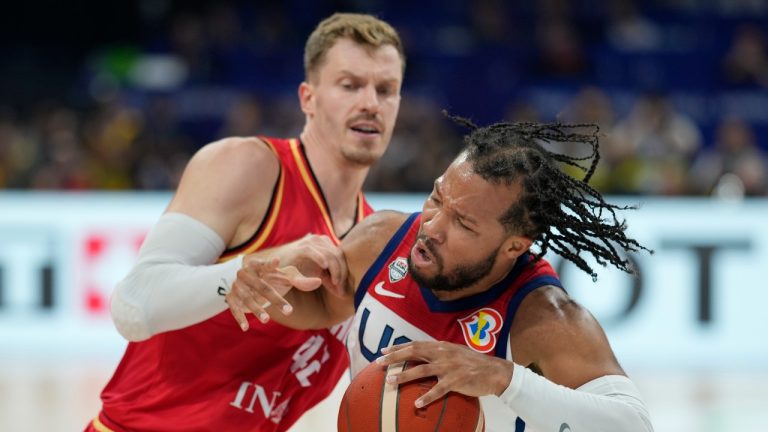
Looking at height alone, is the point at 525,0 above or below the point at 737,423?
above

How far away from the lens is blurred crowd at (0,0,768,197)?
385 inches

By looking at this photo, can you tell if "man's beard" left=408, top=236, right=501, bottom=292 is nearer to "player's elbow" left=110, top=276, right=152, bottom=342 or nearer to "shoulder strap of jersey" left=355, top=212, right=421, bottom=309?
"shoulder strap of jersey" left=355, top=212, right=421, bottom=309

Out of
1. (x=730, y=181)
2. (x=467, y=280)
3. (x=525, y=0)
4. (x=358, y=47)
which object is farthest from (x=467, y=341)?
(x=525, y=0)

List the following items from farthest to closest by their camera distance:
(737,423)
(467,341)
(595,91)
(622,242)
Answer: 1. (595,91)
2. (737,423)
3. (622,242)
4. (467,341)

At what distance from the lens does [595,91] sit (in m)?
10.4

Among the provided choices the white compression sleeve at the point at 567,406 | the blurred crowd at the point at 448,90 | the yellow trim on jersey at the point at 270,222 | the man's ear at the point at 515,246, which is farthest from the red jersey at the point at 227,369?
the blurred crowd at the point at 448,90

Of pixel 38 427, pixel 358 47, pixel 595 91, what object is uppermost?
pixel 358 47

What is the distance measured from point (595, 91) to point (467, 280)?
25.3ft

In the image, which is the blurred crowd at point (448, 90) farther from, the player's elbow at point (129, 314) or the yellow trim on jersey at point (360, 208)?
the player's elbow at point (129, 314)

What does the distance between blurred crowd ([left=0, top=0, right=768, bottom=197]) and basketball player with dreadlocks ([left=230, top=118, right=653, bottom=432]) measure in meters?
5.96

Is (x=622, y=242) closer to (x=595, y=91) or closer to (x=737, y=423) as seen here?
(x=737, y=423)

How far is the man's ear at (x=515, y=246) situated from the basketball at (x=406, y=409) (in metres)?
0.49

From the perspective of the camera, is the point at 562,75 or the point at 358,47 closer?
the point at 358,47

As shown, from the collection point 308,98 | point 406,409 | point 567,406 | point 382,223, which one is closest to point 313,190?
point 308,98
